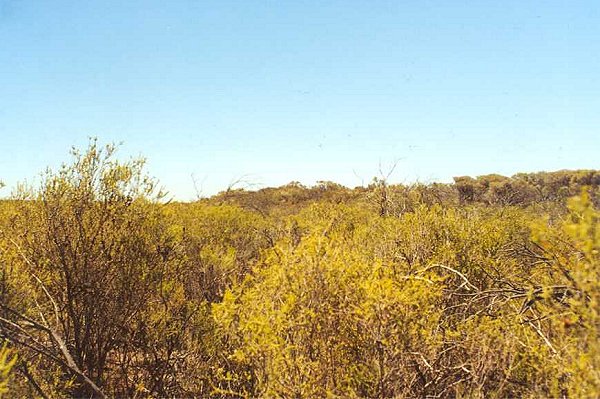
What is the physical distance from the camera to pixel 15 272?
868 centimetres

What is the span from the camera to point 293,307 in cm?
542

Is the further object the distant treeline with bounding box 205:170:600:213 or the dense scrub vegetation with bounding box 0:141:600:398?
the distant treeline with bounding box 205:170:600:213

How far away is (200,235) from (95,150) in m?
10.3

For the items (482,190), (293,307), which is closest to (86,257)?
(293,307)

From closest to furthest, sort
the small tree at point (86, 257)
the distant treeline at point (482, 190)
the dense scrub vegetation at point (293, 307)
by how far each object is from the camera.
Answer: the dense scrub vegetation at point (293, 307), the small tree at point (86, 257), the distant treeline at point (482, 190)

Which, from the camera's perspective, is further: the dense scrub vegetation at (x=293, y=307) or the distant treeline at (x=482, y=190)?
the distant treeline at (x=482, y=190)

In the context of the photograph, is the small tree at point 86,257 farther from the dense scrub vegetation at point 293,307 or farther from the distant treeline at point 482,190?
the distant treeline at point 482,190

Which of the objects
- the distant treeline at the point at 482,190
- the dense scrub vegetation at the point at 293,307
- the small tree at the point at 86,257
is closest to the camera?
the dense scrub vegetation at the point at 293,307

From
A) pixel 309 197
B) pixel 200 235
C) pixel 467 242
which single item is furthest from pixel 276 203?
pixel 467 242

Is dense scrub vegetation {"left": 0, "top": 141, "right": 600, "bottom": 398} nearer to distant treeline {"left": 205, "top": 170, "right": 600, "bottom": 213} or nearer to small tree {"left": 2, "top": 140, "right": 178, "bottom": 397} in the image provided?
small tree {"left": 2, "top": 140, "right": 178, "bottom": 397}

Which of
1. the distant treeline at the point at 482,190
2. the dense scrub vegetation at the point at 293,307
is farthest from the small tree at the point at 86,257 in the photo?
the distant treeline at the point at 482,190

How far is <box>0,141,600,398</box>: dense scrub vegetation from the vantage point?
Answer: 5125mm

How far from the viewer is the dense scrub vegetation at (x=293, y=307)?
5.12m

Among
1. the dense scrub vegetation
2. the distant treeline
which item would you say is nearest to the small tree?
the dense scrub vegetation
